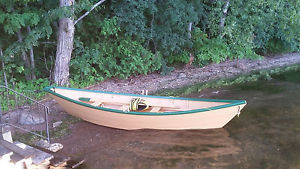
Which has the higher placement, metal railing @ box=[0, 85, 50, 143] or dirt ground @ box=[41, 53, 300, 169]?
metal railing @ box=[0, 85, 50, 143]

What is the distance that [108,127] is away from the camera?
7.52 metres

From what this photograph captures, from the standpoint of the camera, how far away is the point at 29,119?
→ 740 centimetres

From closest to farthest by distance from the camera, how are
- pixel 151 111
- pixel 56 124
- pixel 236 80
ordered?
pixel 151 111, pixel 56 124, pixel 236 80

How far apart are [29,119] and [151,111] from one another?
10.4 ft

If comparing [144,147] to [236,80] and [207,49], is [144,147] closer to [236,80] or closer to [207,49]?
[236,80]

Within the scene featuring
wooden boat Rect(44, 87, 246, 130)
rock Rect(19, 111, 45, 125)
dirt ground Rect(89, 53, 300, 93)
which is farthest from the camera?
dirt ground Rect(89, 53, 300, 93)

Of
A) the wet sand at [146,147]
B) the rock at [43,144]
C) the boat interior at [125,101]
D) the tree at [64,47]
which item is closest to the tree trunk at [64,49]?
the tree at [64,47]

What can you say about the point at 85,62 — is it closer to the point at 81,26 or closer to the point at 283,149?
the point at 81,26

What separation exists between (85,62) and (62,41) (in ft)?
3.71

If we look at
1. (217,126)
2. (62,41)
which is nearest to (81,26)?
(62,41)

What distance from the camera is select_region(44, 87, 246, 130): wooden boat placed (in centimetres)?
652

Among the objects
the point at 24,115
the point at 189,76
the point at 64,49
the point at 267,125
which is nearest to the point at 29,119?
the point at 24,115

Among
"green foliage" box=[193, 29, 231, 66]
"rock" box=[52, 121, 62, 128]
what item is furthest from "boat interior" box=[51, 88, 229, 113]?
"green foliage" box=[193, 29, 231, 66]

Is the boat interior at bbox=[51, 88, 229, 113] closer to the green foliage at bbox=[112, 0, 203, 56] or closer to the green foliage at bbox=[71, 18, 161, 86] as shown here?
the green foliage at bbox=[71, 18, 161, 86]
